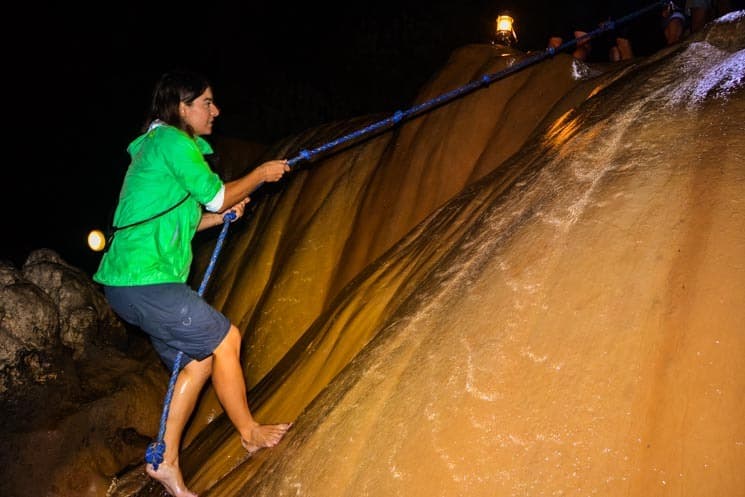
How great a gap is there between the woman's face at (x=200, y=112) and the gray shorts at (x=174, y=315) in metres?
0.79

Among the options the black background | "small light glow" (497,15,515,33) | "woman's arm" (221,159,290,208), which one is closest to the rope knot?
"woman's arm" (221,159,290,208)

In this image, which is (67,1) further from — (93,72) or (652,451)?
(652,451)

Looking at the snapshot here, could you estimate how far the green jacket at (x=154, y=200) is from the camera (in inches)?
98.5

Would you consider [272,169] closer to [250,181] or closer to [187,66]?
[250,181]

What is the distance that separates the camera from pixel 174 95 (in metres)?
2.64

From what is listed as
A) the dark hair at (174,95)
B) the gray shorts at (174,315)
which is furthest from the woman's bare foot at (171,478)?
the dark hair at (174,95)

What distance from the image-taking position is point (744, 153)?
6.68ft

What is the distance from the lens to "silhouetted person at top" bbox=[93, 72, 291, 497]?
8.25 feet

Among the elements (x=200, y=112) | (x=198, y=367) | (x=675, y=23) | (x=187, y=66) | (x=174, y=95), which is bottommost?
(x=198, y=367)

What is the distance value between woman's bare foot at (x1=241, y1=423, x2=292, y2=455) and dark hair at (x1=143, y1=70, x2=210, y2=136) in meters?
1.49

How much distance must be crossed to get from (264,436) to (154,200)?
48.3 inches

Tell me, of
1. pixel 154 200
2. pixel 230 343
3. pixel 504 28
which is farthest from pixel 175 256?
pixel 504 28

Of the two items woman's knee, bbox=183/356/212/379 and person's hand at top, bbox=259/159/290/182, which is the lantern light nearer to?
person's hand at top, bbox=259/159/290/182

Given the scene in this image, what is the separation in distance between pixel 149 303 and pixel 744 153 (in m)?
2.53
